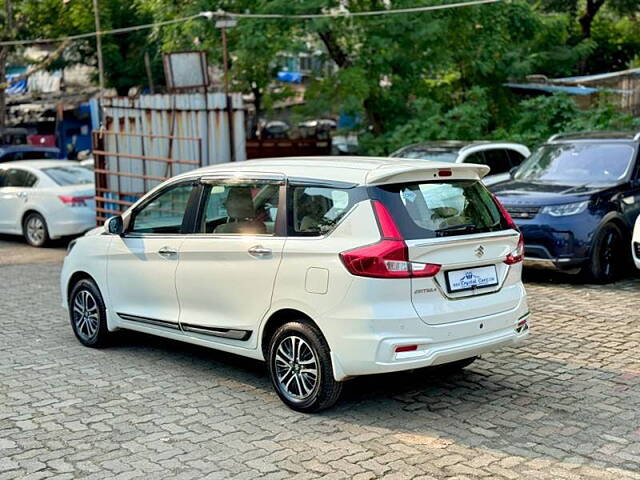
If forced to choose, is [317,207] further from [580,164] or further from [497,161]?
[497,161]

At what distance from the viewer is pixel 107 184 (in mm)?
14352

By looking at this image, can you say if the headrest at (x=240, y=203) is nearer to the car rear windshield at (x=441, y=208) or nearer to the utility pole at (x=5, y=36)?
the car rear windshield at (x=441, y=208)

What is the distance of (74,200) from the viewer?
14398 millimetres

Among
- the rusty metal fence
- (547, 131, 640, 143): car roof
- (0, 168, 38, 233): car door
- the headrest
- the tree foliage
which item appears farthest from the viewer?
the tree foliage

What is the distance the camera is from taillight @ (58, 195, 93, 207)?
1434 centimetres

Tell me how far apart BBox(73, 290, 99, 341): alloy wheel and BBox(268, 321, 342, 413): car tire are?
2335 mm

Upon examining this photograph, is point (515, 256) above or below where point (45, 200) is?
above

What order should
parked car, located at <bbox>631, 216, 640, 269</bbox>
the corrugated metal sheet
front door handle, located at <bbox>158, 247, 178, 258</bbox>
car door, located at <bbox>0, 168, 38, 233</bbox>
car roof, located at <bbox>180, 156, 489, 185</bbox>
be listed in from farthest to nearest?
1. car door, located at <bbox>0, 168, 38, 233</bbox>
2. the corrugated metal sheet
3. parked car, located at <bbox>631, 216, 640, 269</bbox>
4. front door handle, located at <bbox>158, 247, 178, 258</bbox>
5. car roof, located at <bbox>180, 156, 489, 185</bbox>

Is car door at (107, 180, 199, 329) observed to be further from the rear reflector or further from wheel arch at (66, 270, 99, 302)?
the rear reflector

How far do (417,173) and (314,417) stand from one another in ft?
5.80

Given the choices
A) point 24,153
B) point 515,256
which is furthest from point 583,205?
point 24,153

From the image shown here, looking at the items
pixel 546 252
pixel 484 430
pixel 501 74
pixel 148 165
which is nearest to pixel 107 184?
pixel 148 165

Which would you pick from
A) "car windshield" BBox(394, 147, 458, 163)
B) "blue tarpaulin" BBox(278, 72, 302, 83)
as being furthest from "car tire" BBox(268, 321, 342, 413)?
"blue tarpaulin" BBox(278, 72, 302, 83)

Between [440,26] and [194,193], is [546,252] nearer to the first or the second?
[194,193]
